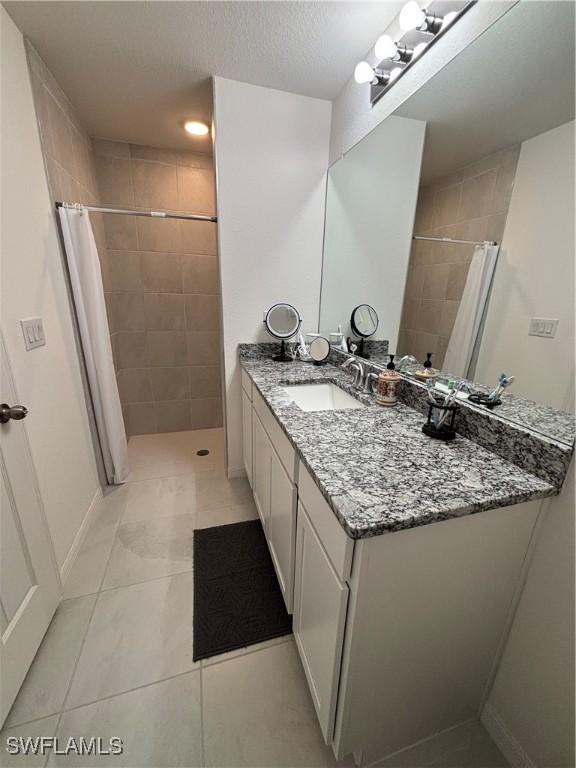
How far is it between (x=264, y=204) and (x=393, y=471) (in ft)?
5.59

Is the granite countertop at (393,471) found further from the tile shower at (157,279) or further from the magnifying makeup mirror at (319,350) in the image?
the tile shower at (157,279)

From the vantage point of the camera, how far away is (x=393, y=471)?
79 centimetres

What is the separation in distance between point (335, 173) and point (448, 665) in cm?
226

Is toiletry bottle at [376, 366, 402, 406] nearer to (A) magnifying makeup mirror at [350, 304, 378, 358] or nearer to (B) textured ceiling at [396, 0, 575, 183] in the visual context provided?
(A) magnifying makeup mirror at [350, 304, 378, 358]

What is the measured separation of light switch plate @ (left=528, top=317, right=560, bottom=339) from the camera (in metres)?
0.78

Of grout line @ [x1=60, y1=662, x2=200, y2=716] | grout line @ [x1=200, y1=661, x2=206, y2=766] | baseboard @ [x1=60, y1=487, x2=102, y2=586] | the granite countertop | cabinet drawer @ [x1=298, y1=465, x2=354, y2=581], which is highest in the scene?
the granite countertop

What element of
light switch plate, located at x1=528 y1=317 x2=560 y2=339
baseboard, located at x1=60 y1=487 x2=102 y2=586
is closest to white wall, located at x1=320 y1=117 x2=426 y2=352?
light switch plate, located at x1=528 y1=317 x2=560 y2=339

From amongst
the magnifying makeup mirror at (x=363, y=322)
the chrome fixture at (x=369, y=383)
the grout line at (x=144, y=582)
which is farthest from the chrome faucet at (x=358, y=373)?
the grout line at (x=144, y=582)

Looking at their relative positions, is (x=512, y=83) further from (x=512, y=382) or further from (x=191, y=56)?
(x=191, y=56)

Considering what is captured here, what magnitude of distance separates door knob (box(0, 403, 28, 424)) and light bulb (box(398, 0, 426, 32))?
1855mm

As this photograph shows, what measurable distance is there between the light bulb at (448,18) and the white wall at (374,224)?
253mm

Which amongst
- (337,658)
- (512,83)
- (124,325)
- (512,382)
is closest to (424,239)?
(512,83)

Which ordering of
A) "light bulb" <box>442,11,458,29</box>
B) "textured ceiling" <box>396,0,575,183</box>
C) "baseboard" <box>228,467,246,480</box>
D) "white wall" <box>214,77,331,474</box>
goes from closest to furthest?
"textured ceiling" <box>396,0,575,183</box> < "light bulb" <box>442,11,458,29</box> < "white wall" <box>214,77,331,474</box> < "baseboard" <box>228,467,246,480</box>

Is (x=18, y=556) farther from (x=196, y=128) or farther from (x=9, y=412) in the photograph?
(x=196, y=128)
